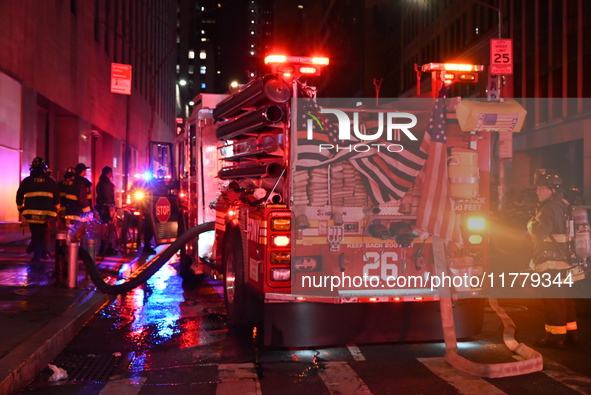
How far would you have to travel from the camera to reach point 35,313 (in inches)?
314

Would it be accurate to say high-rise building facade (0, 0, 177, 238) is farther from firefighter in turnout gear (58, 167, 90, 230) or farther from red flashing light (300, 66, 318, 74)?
red flashing light (300, 66, 318, 74)

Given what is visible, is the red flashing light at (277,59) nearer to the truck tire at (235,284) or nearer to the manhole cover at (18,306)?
the truck tire at (235,284)

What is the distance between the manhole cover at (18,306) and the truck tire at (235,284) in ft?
7.90

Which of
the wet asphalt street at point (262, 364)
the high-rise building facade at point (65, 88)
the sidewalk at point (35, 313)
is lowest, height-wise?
the wet asphalt street at point (262, 364)

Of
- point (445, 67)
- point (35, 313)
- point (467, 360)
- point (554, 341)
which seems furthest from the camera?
point (35, 313)

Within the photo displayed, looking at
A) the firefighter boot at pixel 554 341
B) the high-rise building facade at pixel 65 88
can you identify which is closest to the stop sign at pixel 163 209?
the high-rise building facade at pixel 65 88

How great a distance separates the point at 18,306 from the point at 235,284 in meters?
3.01

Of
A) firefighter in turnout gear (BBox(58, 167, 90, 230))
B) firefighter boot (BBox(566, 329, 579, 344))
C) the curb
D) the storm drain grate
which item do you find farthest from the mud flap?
firefighter in turnout gear (BBox(58, 167, 90, 230))

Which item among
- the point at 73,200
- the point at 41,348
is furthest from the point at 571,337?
the point at 73,200

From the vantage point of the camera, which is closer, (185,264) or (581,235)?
(581,235)

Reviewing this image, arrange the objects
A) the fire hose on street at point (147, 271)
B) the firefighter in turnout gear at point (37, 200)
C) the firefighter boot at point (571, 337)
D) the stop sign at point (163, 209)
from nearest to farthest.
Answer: the firefighter boot at point (571, 337), the fire hose on street at point (147, 271), the firefighter in turnout gear at point (37, 200), the stop sign at point (163, 209)

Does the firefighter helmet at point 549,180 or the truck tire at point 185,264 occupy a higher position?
the firefighter helmet at point 549,180

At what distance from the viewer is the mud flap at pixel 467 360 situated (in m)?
5.70

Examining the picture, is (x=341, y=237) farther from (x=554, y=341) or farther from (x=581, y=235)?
(x=581, y=235)
